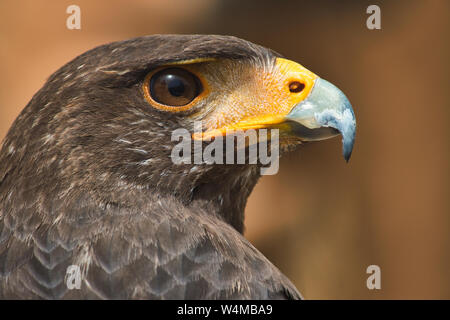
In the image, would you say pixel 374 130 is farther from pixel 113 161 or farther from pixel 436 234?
pixel 113 161

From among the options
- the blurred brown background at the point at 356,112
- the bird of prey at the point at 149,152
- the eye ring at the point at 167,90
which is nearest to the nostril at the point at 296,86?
the bird of prey at the point at 149,152

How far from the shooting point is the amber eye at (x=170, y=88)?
2.57 m

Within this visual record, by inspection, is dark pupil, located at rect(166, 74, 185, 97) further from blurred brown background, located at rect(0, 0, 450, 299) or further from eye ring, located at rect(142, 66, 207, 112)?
blurred brown background, located at rect(0, 0, 450, 299)

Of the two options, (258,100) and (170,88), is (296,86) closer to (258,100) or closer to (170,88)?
(258,100)

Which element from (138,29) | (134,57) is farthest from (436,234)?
(134,57)

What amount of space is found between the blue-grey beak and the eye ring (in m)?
0.44

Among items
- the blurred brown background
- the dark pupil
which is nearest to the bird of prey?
the dark pupil

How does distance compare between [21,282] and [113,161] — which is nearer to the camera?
[21,282]

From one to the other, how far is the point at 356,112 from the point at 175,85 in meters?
3.62

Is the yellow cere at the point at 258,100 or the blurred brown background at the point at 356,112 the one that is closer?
the yellow cere at the point at 258,100

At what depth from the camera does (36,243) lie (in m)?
2.33

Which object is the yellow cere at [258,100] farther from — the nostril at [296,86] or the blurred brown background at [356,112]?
the blurred brown background at [356,112]

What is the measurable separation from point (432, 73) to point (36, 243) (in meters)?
4.49
